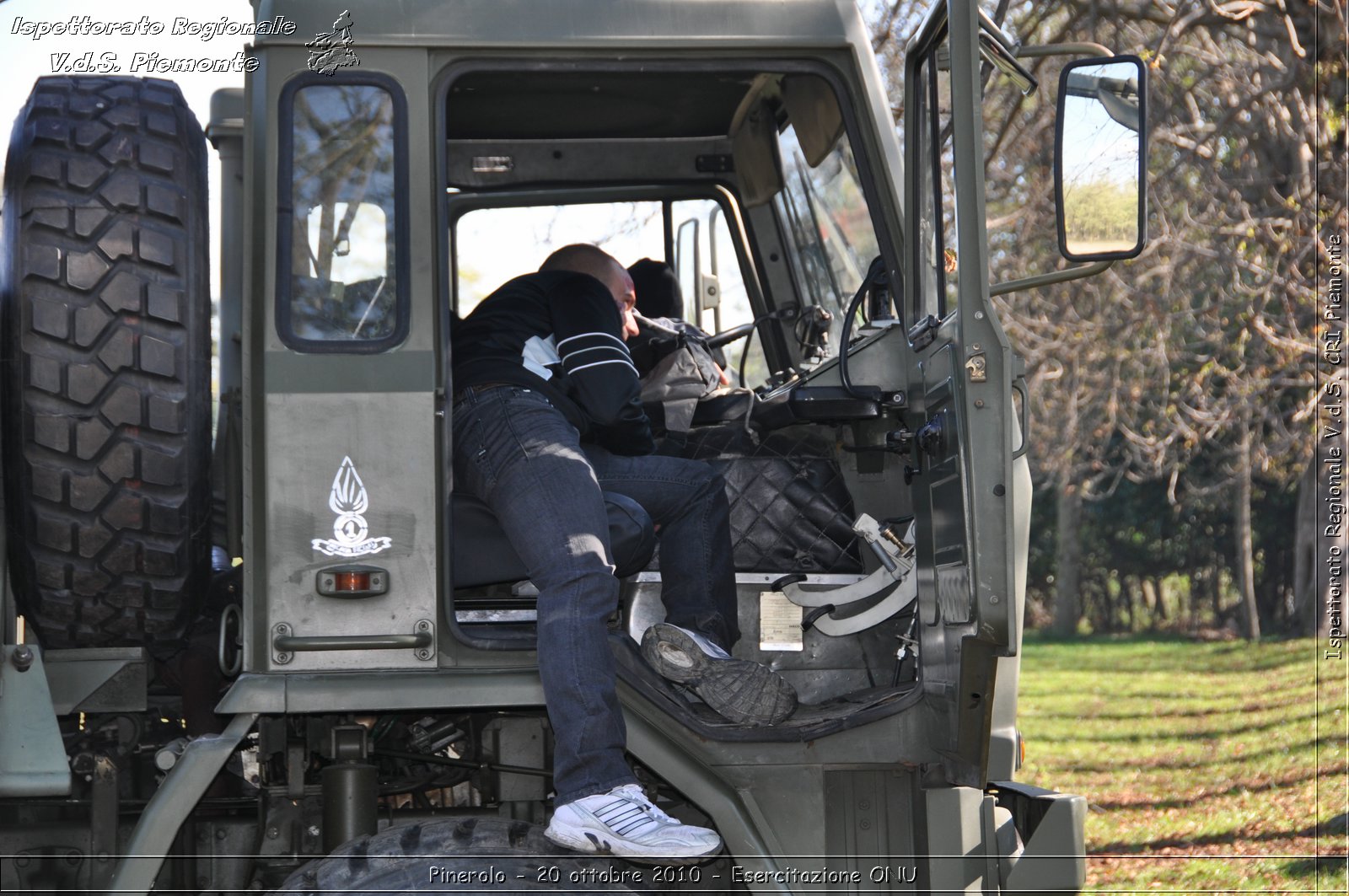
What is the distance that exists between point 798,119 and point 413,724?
219cm

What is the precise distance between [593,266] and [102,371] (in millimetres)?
1332

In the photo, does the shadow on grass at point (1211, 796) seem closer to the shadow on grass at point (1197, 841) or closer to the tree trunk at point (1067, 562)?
the shadow on grass at point (1197, 841)

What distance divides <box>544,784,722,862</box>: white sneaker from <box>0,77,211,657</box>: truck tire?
3.91 ft

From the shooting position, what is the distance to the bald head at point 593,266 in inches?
152

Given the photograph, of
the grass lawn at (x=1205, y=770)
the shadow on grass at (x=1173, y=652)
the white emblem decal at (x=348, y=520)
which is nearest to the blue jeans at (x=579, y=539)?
the white emblem decal at (x=348, y=520)

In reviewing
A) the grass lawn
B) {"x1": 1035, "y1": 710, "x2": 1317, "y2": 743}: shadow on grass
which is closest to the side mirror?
the grass lawn

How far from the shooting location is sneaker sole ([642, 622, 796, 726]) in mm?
3447

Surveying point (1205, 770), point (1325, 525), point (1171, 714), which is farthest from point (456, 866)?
point (1171, 714)

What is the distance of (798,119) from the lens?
432cm

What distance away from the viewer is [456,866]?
10.0ft

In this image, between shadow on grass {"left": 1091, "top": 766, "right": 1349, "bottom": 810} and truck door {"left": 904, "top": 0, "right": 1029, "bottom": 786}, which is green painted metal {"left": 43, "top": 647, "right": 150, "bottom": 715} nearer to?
truck door {"left": 904, "top": 0, "right": 1029, "bottom": 786}

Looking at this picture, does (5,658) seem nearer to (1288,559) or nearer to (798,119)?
(798,119)

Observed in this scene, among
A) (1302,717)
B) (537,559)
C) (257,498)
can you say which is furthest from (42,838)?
(1302,717)

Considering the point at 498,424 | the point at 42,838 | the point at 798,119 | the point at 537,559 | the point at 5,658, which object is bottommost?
the point at 42,838
